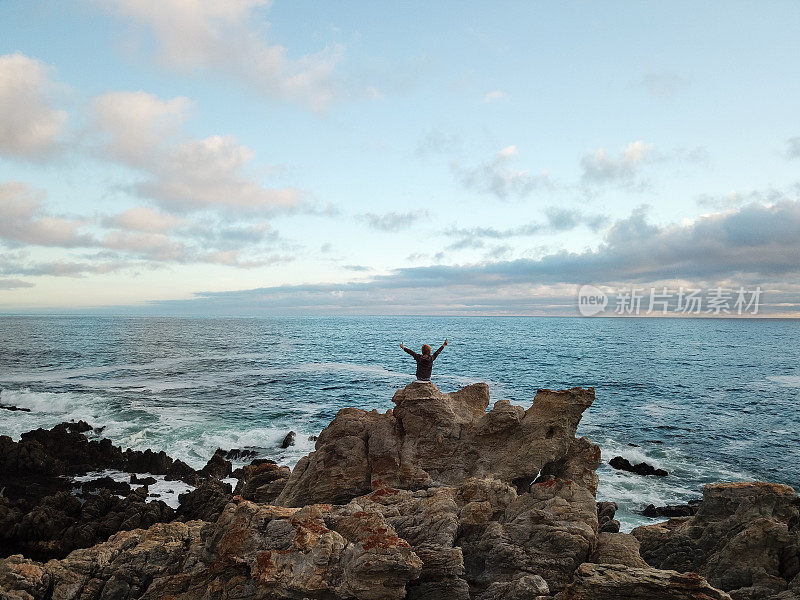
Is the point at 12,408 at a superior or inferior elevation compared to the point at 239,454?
superior

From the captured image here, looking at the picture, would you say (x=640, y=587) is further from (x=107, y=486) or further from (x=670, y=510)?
(x=107, y=486)

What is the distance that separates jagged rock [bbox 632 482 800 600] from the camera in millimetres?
11789

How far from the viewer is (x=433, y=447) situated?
18.8 m

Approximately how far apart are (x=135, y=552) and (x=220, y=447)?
22.2 m

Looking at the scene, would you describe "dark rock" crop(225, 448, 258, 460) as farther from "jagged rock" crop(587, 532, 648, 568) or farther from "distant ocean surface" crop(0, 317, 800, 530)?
"jagged rock" crop(587, 532, 648, 568)

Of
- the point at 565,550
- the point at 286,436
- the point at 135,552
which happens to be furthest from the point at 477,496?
the point at 286,436

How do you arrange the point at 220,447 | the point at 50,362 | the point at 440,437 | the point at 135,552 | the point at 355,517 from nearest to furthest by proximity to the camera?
the point at 355,517 → the point at 135,552 → the point at 440,437 → the point at 220,447 → the point at 50,362

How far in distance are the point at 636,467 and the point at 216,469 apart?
29002mm

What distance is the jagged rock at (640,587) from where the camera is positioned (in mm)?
7973

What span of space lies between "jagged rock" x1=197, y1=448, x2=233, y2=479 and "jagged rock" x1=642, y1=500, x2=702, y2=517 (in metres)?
25.8

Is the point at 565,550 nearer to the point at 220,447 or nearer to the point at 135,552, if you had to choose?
the point at 135,552

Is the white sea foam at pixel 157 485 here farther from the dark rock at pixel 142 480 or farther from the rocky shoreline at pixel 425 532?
the rocky shoreline at pixel 425 532

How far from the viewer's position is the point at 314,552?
1036cm

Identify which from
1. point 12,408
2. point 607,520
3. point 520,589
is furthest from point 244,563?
point 12,408
